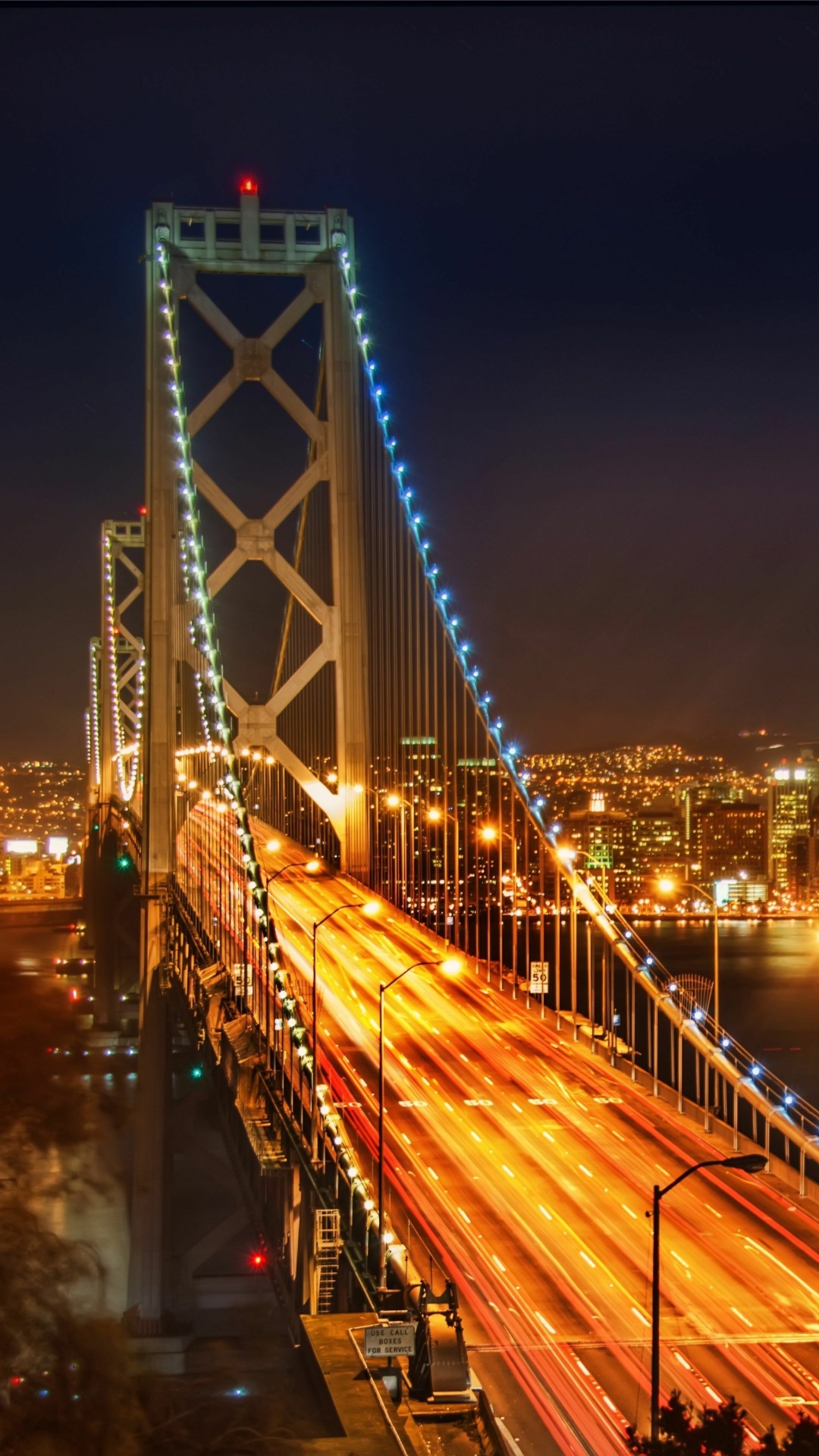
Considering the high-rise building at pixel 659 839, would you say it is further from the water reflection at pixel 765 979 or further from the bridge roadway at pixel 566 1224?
the bridge roadway at pixel 566 1224

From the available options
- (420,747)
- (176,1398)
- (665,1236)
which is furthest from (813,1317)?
(420,747)

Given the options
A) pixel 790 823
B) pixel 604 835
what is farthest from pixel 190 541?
pixel 790 823

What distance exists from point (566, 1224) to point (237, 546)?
42.6 ft

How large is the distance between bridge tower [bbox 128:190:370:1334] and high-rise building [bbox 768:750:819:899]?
92.9 m

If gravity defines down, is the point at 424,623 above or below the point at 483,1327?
above

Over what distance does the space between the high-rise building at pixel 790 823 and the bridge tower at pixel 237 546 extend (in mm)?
92905

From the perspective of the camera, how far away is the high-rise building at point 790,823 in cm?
12169

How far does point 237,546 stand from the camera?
26812 mm

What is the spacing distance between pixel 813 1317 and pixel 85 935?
64.5 metres

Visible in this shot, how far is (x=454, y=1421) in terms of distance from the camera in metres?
11.6

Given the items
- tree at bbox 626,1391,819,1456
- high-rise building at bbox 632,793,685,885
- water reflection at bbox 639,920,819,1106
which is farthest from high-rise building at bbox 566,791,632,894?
tree at bbox 626,1391,819,1456

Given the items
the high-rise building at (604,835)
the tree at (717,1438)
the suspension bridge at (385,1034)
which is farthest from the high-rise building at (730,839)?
the tree at (717,1438)

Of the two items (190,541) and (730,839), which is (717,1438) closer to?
(190,541)

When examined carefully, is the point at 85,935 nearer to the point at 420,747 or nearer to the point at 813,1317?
the point at 420,747
